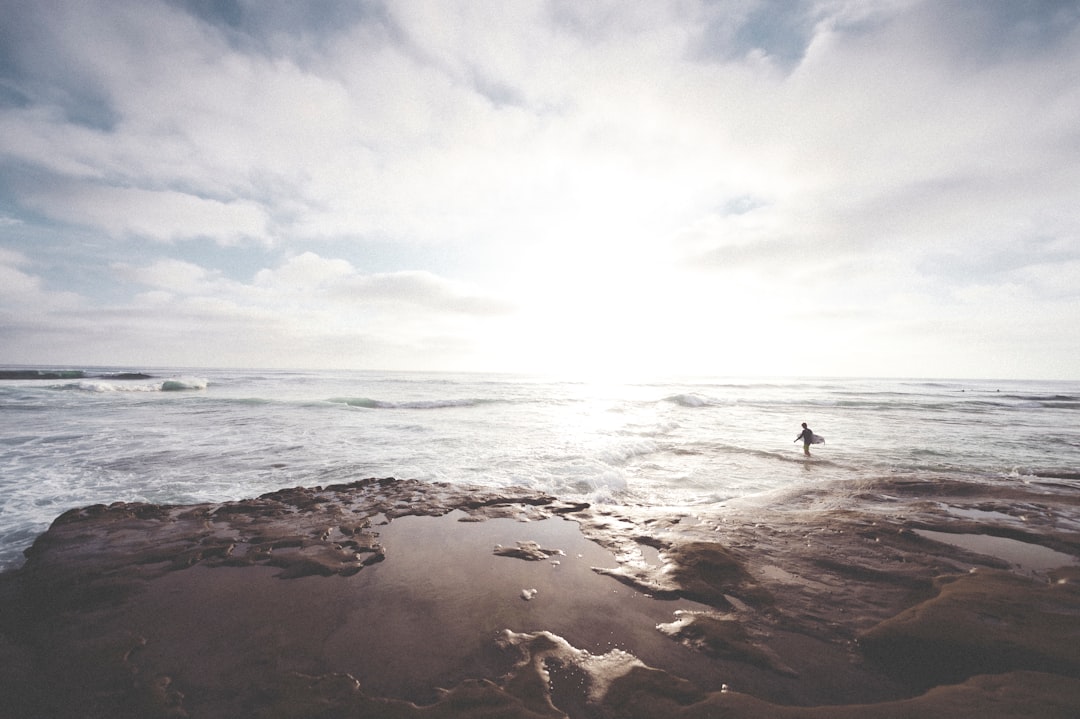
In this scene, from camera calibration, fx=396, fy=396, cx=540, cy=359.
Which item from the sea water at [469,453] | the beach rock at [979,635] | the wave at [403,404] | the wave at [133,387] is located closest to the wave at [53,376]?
the wave at [133,387]

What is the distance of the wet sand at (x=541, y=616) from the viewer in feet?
10.5

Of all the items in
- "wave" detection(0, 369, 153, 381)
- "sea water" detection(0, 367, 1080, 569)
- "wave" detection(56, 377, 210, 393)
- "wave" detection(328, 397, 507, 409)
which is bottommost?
"sea water" detection(0, 367, 1080, 569)

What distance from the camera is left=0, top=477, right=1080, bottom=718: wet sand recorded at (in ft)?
10.5

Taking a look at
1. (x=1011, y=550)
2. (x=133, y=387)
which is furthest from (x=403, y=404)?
(x=133, y=387)

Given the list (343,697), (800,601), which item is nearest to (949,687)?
(800,601)

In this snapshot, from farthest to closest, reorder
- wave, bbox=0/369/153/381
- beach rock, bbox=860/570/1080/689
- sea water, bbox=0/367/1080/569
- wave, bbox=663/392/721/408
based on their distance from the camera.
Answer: wave, bbox=0/369/153/381 < wave, bbox=663/392/721/408 < sea water, bbox=0/367/1080/569 < beach rock, bbox=860/570/1080/689

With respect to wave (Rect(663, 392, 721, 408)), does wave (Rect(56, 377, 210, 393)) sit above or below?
above

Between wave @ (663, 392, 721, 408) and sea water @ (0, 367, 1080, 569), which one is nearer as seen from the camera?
sea water @ (0, 367, 1080, 569)

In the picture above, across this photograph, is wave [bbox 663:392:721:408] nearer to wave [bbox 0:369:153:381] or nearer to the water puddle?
the water puddle

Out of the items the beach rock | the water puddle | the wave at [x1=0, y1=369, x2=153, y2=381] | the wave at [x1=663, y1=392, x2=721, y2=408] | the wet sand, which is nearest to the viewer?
the wet sand

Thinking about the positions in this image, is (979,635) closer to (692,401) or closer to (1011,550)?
→ (1011,550)

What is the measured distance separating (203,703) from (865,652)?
19.0 feet

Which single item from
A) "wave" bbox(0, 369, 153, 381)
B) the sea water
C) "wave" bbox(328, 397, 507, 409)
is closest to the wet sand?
the sea water

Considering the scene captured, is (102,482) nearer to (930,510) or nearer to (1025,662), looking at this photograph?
(1025,662)
